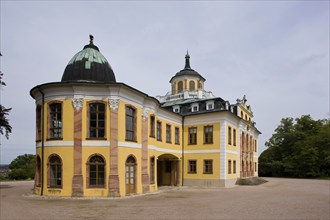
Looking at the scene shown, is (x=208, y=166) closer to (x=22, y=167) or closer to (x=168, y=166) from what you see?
(x=168, y=166)

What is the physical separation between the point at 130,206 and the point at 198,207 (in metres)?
3.55

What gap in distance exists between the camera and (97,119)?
855 inches

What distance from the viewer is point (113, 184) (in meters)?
21.0

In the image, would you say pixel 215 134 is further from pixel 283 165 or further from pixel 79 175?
pixel 283 165

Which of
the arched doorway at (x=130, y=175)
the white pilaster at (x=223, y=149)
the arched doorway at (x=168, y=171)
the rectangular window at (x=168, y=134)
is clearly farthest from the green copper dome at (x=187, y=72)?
the arched doorway at (x=130, y=175)

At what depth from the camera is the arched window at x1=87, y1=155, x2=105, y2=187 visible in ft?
69.0

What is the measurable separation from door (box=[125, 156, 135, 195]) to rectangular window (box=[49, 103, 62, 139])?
5236 millimetres

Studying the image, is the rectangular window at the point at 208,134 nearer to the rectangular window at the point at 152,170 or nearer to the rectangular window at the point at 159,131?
the rectangular window at the point at 159,131

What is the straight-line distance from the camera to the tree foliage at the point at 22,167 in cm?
4516

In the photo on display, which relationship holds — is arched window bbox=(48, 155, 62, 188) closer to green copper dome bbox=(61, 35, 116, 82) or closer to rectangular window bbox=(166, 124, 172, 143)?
green copper dome bbox=(61, 35, 116, 82)

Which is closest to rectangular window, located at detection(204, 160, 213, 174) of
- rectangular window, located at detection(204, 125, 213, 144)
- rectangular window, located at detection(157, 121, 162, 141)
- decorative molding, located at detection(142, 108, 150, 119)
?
rectangular window, located at detection(204, 125, 213, 144)

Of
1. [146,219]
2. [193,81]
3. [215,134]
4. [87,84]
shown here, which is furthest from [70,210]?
[193,81]

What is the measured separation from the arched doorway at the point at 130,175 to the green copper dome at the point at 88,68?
627 cm

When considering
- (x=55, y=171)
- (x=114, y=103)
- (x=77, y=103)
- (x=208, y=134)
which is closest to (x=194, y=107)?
(x=208, y=134)
